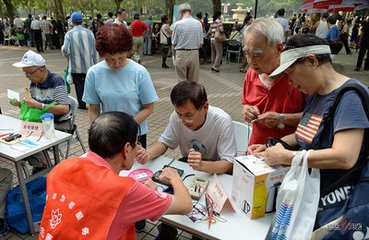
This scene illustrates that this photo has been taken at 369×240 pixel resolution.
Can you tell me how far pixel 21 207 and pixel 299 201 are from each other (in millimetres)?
2452

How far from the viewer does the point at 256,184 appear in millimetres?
1347

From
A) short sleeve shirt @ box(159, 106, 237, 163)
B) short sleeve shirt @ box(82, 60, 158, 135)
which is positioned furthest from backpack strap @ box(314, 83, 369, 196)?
short sleeve shirt @ box(82, 60, 158, 135)

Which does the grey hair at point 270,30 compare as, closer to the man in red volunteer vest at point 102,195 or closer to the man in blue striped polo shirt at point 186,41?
the man in red volunteer vest at point 102,195

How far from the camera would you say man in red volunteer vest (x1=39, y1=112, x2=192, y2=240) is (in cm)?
119

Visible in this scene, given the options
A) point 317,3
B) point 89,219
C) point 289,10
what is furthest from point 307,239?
point 289,10

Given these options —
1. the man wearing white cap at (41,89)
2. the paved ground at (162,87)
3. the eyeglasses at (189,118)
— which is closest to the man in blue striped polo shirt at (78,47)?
the paved ground at (162,87)

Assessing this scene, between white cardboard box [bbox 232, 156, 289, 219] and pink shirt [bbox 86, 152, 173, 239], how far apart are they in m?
0.40

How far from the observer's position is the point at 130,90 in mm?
2281

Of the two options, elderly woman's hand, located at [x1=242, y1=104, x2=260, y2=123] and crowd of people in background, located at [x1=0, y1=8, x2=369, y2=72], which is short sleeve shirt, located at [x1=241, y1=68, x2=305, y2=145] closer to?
elderly woman's hand, located at [x1=242, y1=104, x2=260, y2=123]

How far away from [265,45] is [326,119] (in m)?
0.63

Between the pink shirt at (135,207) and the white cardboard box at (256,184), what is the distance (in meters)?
0.40

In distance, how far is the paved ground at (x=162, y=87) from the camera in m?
4.57

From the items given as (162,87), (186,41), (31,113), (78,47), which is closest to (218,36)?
(162,87)

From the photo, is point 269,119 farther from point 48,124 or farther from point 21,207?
point 21,207
